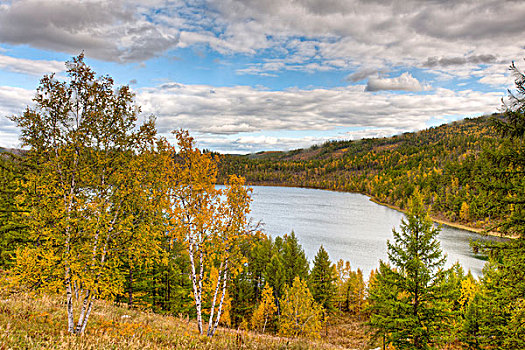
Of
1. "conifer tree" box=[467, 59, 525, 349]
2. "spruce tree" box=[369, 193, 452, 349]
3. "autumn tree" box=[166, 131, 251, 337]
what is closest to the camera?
"conifer tree" box=[467, 59, 525, 349]

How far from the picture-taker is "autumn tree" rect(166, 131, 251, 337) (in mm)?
14195

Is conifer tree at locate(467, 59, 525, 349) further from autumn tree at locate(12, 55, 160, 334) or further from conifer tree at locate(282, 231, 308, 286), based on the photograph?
conifer tree at locate(282, 231, 308, 286)

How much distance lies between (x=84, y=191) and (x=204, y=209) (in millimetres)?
5149

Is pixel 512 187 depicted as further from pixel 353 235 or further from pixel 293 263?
pixel 353 235

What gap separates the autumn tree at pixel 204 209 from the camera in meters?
14.2

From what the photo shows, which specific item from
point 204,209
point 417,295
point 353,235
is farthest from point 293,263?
point 353,235

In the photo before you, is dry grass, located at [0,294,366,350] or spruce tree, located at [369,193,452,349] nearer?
dry grass, located at [0,294,366,350]

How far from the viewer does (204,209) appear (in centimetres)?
1424

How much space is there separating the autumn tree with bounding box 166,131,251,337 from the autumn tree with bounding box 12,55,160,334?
1.88m

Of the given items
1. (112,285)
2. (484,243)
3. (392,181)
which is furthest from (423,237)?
(392,181)

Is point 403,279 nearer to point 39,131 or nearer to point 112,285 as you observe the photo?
point 112,285

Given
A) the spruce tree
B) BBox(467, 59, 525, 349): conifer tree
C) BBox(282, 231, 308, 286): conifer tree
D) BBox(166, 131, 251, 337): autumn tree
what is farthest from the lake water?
BBox(467, 59, 525, 349): conifer tree

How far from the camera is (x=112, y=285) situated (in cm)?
1096

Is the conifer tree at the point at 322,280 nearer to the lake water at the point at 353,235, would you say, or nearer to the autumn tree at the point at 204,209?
the lake water at the point at 353,235
